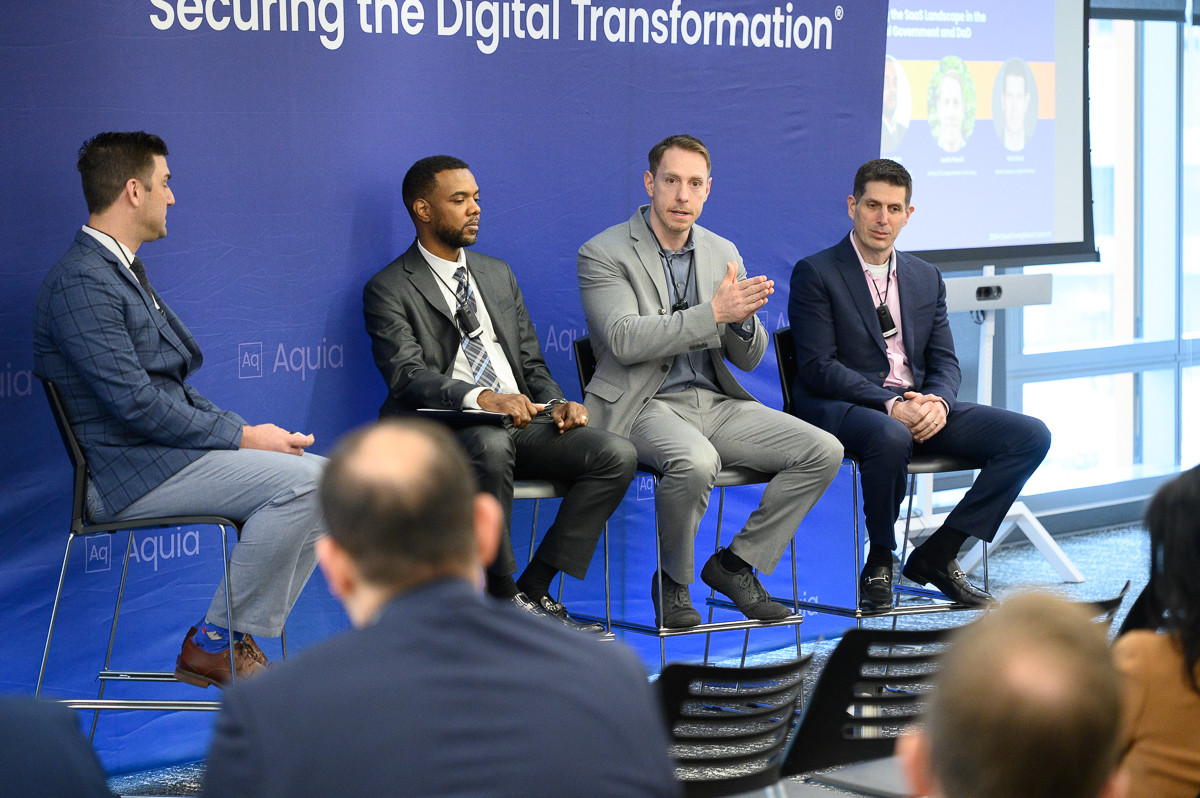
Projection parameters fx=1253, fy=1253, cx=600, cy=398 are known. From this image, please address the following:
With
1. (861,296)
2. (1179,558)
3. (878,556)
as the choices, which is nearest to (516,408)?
(878,556)

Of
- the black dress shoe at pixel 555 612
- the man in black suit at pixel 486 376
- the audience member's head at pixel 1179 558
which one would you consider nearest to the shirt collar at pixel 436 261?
the man in black suit at pixel 486 376

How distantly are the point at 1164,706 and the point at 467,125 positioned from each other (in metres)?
2.95

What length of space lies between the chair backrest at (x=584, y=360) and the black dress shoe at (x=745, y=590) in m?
0.70

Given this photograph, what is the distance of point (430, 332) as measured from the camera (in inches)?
145

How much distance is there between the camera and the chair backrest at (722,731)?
2.10 m

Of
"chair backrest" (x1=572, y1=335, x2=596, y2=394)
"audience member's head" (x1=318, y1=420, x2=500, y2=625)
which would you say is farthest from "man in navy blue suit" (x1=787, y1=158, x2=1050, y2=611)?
"audience member's head" (x1=318, y1=420, x2=500, y2=625)

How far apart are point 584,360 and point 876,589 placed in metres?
1.16

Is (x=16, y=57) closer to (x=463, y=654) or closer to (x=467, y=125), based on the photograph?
(x=467, y=125)

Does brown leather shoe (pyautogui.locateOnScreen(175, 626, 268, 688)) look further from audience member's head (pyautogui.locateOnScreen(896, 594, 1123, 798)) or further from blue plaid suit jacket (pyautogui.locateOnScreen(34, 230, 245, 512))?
audience member's head (pyautogui.locateOnScreen(896, 594, 1123, 798))

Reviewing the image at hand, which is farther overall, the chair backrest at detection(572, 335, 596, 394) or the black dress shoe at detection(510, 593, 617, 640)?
the chair backrest at detection(572, 335, 596, 394)

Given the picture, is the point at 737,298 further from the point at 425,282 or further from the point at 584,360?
the point at 425,282

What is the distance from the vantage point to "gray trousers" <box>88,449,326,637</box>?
10.0 feet

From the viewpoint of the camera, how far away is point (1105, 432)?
22.3 ft

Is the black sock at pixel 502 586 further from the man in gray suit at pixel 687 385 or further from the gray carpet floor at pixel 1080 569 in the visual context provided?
the gray carpet floor at pixel 1080 569
